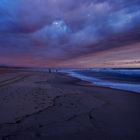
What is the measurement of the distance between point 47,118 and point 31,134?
4.48 ft

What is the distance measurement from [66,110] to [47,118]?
4.03ft

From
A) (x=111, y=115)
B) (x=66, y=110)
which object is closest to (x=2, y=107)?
(x=66, y=110)

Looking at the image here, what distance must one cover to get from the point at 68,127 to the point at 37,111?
1999 mm

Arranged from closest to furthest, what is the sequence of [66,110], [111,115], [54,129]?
[54,129]
[111,115]
[66,110]

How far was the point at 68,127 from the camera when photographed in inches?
203

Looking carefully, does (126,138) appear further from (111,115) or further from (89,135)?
(111,115)

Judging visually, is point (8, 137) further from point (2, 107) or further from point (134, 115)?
point (134, 115)

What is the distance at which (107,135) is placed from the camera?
15.2 ft

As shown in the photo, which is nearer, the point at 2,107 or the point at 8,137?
the point at 8,137

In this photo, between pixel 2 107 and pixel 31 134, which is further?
pixel 2 107

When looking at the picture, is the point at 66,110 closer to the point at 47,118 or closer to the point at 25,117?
the point at 47,118

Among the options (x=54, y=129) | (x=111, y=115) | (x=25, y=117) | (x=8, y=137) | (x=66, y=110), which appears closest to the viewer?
(x=8, y=137)

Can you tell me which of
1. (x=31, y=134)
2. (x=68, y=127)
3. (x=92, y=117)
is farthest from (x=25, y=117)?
(x=92, y=117)

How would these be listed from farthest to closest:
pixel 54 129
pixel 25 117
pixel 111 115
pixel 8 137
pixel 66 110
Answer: pixel 66 110, pixel 111 115, pixel 25 117, pixel 54 129, pixel 8 137
